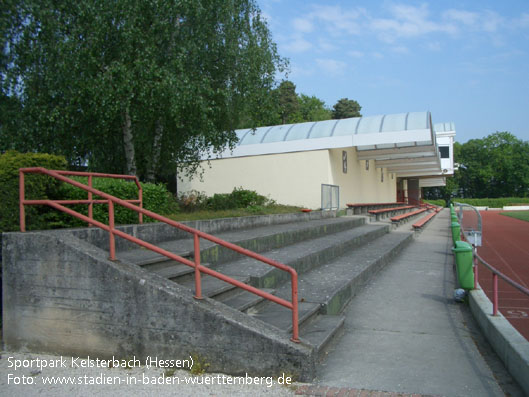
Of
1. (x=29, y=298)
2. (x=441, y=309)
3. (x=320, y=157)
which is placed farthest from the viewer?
(x=320, y=157)

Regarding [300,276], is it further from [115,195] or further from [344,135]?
[344,135]

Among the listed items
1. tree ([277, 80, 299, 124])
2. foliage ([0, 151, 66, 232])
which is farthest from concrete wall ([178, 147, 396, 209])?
tree ([277, 80, 299, 124])

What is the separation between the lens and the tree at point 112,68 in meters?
10.3

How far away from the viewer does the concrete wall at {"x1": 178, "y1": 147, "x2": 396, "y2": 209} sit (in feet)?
60.8

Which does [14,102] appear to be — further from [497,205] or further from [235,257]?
[497,205]

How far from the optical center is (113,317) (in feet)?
15.2

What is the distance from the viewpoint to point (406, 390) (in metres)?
3.79

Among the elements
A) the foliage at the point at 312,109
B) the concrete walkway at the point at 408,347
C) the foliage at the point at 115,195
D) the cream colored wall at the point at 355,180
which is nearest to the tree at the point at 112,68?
the foliage at the point at 115,195

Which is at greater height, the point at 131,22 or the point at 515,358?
the point at 131,22

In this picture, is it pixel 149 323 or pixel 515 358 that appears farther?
pixel 149 323

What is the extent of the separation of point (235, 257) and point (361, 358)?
3.28 meters

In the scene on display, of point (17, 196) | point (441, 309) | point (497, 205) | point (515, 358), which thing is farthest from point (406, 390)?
point (497, 205)

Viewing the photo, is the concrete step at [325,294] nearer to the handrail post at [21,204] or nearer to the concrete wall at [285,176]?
the handrail post at [21,204]

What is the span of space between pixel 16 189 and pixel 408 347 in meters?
5.19
